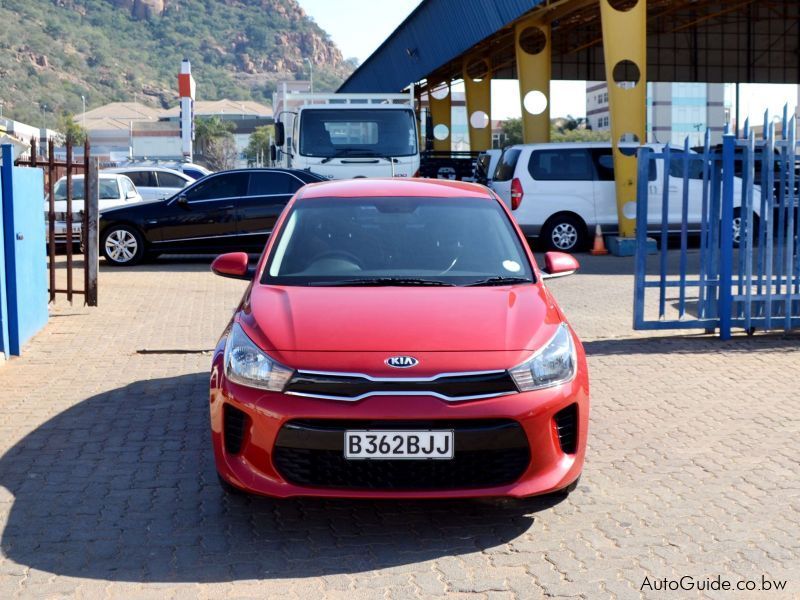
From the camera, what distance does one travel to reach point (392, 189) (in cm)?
685

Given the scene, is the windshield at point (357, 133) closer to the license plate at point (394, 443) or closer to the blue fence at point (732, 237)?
the blue fence at point (732, 237)

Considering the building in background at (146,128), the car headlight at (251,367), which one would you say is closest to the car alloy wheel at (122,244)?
the car headlight at (251,367)

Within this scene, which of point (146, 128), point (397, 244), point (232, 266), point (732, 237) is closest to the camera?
point (397, 244)

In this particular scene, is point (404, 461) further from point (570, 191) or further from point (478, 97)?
point (478, 97)

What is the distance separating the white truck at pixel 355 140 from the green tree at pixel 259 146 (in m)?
87.8

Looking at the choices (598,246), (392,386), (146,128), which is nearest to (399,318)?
(392,386)

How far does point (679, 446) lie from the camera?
668 cm

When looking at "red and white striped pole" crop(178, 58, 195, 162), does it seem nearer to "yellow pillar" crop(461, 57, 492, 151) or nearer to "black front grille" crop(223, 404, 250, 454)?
"yellow pillar" crop(461, 57, 492, 151)

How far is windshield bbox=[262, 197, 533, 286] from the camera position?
609cm

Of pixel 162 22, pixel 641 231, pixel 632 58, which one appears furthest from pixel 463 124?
pixel 641 231

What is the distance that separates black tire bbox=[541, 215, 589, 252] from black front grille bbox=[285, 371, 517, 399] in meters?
15.4

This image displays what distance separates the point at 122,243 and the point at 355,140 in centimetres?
419

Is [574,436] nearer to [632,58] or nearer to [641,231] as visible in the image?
[641,231]

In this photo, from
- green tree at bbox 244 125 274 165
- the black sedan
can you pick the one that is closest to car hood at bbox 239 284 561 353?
the black sedan
